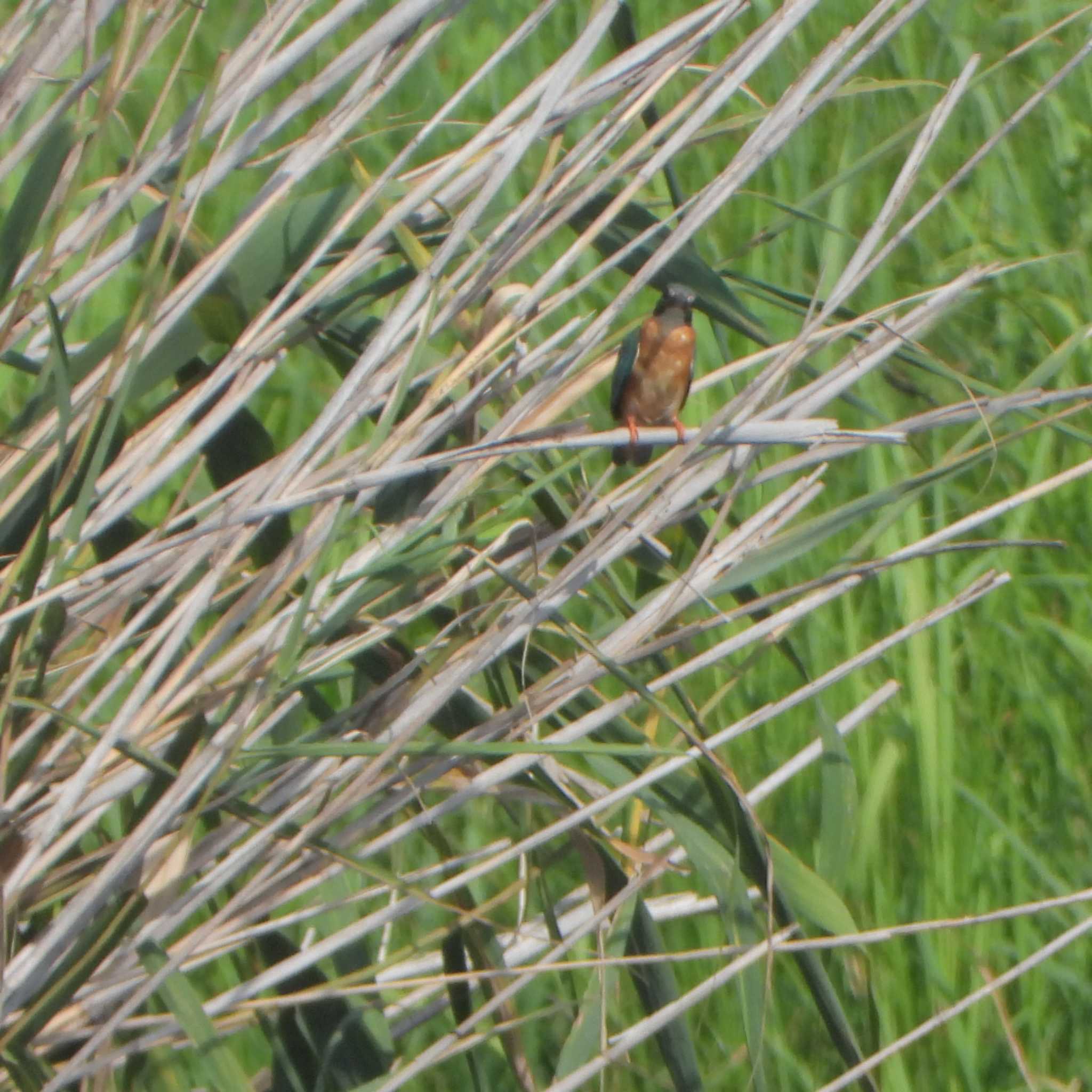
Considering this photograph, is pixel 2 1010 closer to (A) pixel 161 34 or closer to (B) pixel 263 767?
(B) pixel 263 767

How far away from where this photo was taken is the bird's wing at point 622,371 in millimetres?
2121

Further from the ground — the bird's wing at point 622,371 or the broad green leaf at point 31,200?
the broad green leaf at point 31,200

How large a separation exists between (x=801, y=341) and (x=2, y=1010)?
881 mm

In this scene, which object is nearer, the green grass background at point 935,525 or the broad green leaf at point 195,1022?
the broad green leaf at point 195,1022

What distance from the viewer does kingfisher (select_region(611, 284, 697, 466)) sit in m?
2.21

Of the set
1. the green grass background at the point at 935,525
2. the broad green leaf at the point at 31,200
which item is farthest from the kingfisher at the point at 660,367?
the broad green leaf at the point at 31,200

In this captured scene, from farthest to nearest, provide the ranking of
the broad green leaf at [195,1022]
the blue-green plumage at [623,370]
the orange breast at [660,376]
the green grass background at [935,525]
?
the green grass background at [935,525]
the orange breast at [660,376]
the blue-green plumage at [623,370]
the broad green leaf at [195,1022]

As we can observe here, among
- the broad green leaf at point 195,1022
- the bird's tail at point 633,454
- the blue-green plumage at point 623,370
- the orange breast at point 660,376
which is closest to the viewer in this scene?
the broad green leaf at point 195,1022

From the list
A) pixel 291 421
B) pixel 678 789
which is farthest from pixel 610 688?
pixel 678 789

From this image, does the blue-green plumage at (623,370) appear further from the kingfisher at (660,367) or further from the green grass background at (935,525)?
the green grass background at (935,525)

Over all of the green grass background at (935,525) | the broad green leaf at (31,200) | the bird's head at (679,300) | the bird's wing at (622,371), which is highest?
the broad green leaf at (31,200)

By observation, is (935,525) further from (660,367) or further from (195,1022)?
(195,1022)

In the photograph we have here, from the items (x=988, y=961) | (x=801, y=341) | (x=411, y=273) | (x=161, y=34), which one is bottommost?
(x=988, y=961)

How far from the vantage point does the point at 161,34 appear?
4.35 feet
